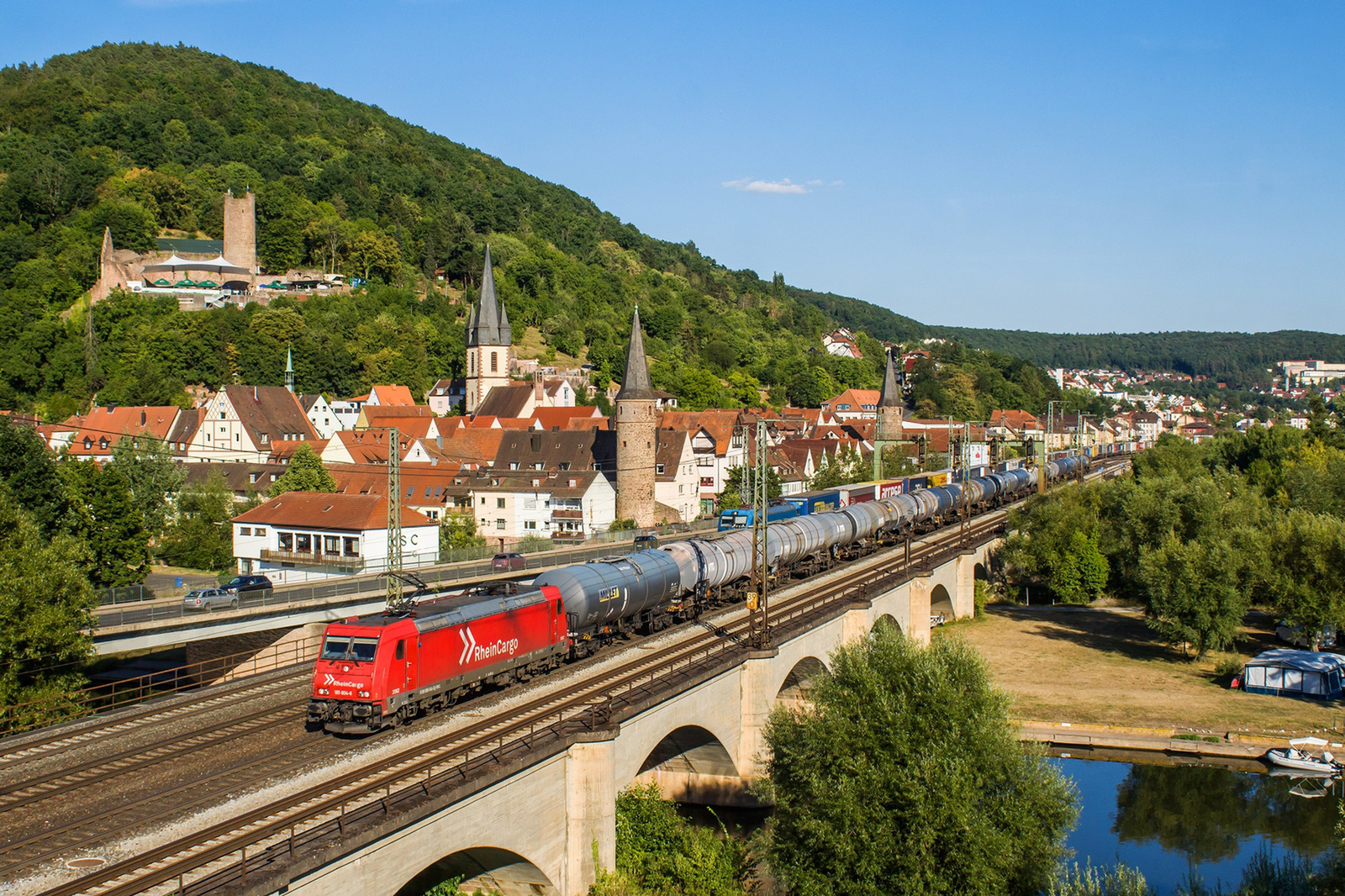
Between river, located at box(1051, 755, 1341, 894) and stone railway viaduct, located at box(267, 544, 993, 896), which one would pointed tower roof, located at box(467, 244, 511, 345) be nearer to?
stone railway viaduct, located at box(267, 544, 993, 896)

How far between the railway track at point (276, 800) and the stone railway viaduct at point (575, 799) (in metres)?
0.52

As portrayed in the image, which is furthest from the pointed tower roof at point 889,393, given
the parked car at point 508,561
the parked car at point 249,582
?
the parked car at point 249,582

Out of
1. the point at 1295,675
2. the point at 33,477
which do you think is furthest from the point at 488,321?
the point at 1295,675

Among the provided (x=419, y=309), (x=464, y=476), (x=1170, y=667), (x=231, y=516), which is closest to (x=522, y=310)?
(x=419, y=309)

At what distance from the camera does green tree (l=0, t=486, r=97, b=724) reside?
29.4 meters

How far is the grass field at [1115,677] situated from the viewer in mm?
40438

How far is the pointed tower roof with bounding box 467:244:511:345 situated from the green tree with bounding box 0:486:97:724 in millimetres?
82885

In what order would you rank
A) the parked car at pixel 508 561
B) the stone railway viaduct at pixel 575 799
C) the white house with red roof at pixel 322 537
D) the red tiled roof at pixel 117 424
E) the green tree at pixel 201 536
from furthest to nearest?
1. the red tiled roof at pixel 117 424
2. the green tree at pixel 201 536
3. the white house with red roof at pixel 322 537
4. the parked car at pixel 508 561
5. the stone railway viaduct at pixel 575 799

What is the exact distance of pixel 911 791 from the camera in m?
21.9

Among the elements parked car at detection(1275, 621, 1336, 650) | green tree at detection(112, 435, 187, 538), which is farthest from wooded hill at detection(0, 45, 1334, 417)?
parked car at detection(1275, 621, 1336, 650)

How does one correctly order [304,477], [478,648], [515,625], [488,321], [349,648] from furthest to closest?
[488,321]
[304,477]
[515,625]
[478,648]
[349,648]

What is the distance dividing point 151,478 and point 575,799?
56.7m

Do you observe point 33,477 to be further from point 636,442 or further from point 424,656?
point 636,442

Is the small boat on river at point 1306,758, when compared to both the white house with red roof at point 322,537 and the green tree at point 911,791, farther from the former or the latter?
the white house with red roof at point 322,537
